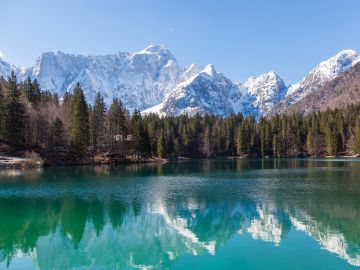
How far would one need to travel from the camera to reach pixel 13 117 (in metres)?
93.4

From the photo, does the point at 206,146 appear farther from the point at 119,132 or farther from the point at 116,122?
the point at 116,122

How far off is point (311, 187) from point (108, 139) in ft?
275

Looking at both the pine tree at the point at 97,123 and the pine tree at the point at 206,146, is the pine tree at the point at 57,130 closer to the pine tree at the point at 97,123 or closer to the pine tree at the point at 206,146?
the pine tree at the point at 97,123

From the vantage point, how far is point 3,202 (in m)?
41.4

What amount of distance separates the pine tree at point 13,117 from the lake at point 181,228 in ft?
152

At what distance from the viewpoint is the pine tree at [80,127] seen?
10381 centimetres

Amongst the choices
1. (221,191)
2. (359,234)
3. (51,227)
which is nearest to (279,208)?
(359,234)

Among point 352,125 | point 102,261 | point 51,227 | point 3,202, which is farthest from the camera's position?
point 352,125

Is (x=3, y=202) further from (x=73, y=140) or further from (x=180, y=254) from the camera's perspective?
(x=73, y=140)

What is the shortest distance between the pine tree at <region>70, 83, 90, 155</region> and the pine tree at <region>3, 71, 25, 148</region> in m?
13.2

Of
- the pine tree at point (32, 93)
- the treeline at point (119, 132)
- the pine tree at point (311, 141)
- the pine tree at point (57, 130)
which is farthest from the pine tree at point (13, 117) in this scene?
the pine tree at point (311, 141)

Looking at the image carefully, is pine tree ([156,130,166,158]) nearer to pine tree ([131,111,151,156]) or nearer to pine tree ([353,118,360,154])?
pine tree ([131,111,151,156])


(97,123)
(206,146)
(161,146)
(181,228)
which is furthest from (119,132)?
(181,228)

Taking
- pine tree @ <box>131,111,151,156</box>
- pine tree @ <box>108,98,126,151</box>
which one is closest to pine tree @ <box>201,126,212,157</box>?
pine tree @ <box>131,111,151,156</box>
